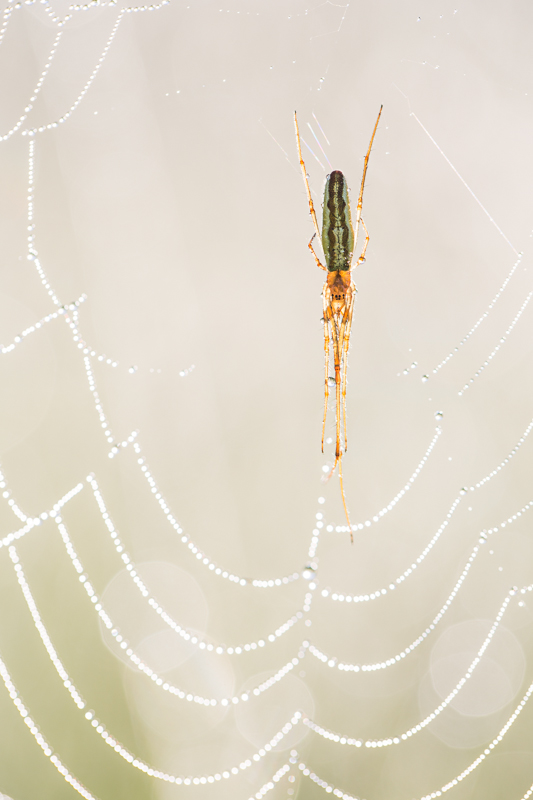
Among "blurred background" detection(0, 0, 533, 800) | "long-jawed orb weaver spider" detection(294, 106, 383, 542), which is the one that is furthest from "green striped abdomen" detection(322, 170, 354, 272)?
"blurred background" detection(0, 0, 533, 800)

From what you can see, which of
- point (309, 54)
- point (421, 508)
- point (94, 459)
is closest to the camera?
point (309, 54)

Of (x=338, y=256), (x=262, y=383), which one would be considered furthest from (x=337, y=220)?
(x=262, y=383)

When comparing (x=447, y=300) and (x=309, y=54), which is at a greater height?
(x=309, y=54)

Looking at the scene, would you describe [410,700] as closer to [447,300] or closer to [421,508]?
[421,508]

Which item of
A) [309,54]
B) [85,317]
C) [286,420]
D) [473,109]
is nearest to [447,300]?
[473,109]

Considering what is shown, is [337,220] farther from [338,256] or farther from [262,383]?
[262,383]

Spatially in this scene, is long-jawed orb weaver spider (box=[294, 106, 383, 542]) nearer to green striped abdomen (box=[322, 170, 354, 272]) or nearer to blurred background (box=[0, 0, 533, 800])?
green striped abdomen (box=[322, 170, 354, 272])
